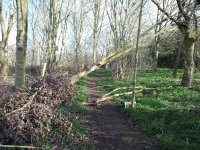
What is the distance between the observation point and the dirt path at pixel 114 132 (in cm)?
951

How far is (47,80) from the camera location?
12.9m

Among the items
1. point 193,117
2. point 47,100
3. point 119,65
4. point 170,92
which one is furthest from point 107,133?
point 119,65

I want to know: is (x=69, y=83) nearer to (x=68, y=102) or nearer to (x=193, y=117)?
(x=68, y=102)

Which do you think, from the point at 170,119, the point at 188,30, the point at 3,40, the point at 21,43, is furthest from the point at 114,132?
the point at 3,40

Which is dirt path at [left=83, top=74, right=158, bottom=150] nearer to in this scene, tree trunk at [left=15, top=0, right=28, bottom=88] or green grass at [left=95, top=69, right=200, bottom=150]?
green grass at [left=95, top=69, right=200, bottom=150]

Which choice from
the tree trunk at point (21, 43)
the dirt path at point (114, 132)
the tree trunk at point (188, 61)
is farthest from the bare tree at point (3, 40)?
the dirt path at point (114, 132)

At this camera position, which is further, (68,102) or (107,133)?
(68,102)

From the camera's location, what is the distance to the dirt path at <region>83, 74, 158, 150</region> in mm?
9508

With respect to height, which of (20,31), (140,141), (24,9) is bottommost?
(140,141)

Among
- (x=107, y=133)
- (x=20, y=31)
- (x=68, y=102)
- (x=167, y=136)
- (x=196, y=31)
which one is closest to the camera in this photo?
(x=167, y=136)

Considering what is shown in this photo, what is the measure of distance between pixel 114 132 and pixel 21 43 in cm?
471

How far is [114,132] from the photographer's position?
Result: 35.6ft

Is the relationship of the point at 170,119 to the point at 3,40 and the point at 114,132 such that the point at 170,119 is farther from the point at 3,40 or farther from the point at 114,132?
the point at 3,40

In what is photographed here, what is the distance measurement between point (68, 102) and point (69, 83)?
0.75 metres
